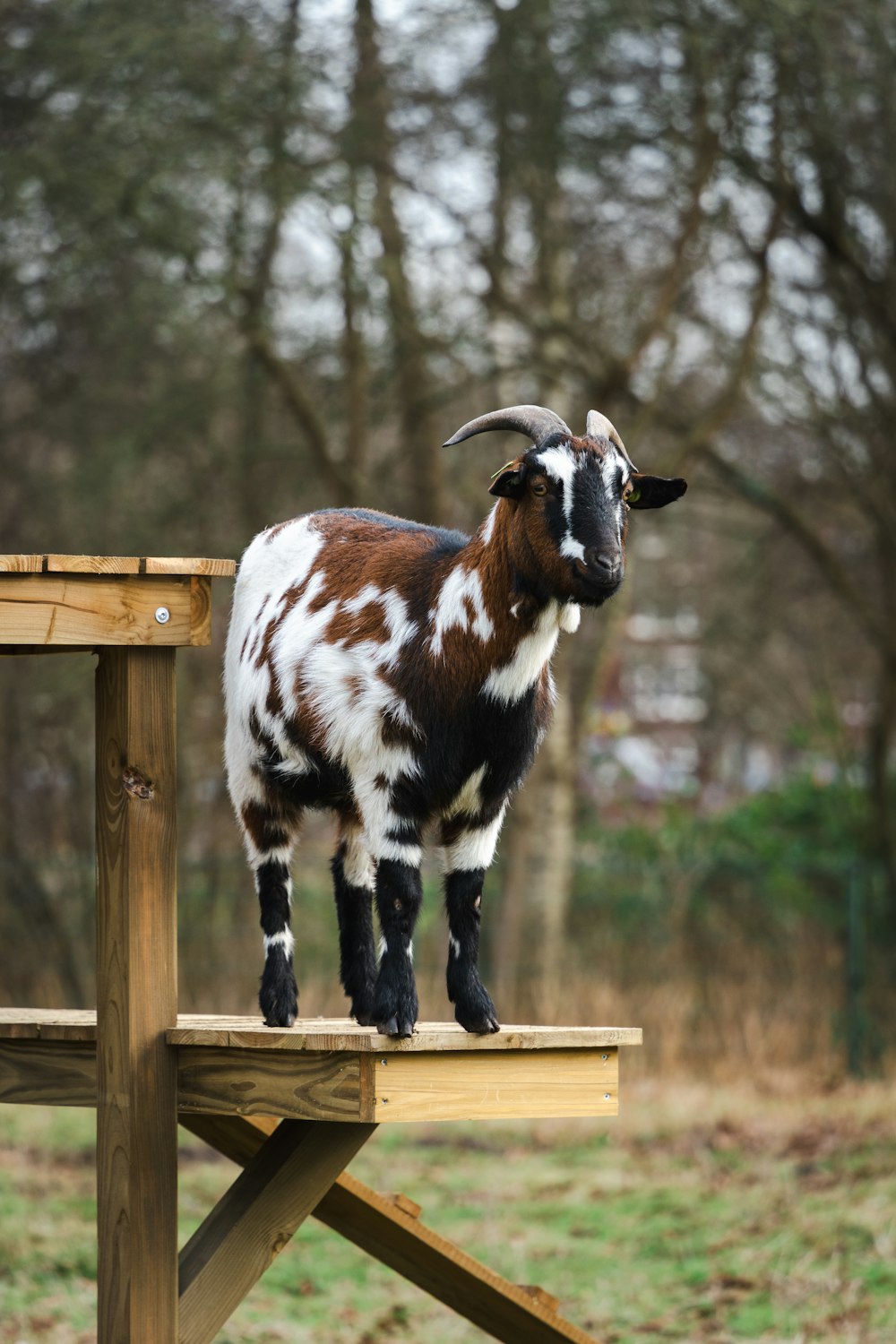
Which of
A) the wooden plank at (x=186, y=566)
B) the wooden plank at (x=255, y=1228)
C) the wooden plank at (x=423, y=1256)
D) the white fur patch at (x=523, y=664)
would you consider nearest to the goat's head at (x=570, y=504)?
the white fur patch at (x=523, y=664)

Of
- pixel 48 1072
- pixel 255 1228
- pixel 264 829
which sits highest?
pixel 264 829

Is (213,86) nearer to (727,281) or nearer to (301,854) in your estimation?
(727,281)

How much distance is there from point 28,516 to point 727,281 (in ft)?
17.4

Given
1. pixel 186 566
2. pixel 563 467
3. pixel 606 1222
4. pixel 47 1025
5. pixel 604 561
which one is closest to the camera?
pixel 604 561

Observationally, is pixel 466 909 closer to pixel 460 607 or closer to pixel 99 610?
pixel 460 607

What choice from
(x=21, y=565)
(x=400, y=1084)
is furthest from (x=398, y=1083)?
(x=21, y=565)

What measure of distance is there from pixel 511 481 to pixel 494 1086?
1.32m

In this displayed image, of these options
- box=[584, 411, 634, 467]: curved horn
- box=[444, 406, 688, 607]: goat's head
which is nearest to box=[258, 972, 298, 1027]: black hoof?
A: box=[444, 406, 688, 607]: goat's head

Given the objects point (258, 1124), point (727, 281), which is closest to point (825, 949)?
point (727, 281)

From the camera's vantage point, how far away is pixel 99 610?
3939 millimetres

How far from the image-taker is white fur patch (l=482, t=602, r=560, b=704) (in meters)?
3.61

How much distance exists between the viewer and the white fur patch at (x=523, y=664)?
3.61 metres

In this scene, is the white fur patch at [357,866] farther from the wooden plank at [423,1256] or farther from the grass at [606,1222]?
the grass at [606,1222]

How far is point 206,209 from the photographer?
446 inches
